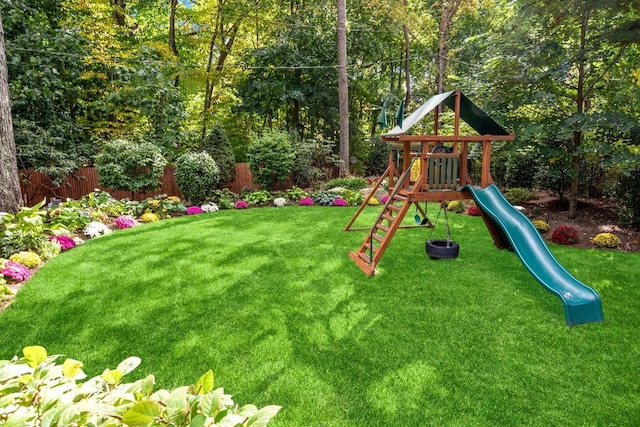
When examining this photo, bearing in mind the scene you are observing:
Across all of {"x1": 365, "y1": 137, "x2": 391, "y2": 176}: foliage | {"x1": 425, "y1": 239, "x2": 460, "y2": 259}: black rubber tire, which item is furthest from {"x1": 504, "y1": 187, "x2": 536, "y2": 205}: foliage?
{"x1": 365, "y1": 137, "x2": 391, "y2": 176}: foliage

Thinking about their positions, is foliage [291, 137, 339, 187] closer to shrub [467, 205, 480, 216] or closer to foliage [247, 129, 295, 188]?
foliage [247, 129, 295, 188]

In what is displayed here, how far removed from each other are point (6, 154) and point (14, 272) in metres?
2.84

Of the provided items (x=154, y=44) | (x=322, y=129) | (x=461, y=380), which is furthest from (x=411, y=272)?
(x=322, y=129)

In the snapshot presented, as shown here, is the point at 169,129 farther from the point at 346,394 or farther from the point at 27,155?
the point at 346,394

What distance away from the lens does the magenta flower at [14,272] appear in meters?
4.45

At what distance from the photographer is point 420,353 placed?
122 inches

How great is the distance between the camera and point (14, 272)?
4.50m

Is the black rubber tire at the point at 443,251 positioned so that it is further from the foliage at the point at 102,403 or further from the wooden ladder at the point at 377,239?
the foliage at the point at 102,403

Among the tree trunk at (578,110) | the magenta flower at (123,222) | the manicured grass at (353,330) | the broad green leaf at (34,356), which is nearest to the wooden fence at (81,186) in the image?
the magenta flower at (123,222)

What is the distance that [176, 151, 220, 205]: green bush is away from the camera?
9.55m

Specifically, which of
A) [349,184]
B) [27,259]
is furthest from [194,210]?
[349,184]

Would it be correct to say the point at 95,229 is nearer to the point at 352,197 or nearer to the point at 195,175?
the point at 195,175

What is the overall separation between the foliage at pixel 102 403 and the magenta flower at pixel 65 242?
216 inches

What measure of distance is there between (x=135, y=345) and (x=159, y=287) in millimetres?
1310
